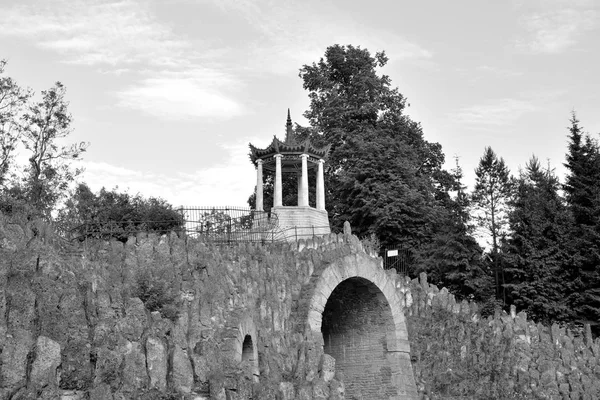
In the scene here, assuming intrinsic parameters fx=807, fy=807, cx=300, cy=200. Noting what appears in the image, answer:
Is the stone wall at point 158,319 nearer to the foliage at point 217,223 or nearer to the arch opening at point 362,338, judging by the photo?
the foliage at point 217,223

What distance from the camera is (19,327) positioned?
40.1ft

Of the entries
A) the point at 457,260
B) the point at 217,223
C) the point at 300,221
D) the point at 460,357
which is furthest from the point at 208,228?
the point at 457,260

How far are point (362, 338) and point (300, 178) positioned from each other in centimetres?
699

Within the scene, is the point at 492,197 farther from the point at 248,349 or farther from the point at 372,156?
the point at 248,349

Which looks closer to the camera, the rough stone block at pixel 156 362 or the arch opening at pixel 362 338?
the rough stone block at pixel 156 362

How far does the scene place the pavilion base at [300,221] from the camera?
2577cm

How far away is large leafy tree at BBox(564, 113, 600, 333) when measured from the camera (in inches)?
1230

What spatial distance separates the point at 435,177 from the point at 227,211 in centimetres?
1925

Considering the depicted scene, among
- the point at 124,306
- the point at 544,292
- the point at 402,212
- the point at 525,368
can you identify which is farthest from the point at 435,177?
the point at 124,306

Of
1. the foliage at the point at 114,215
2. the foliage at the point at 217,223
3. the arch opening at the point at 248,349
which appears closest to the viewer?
the arch opening at the point at 248,349

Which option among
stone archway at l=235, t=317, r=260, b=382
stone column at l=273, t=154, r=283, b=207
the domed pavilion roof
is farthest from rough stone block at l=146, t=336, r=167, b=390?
the domed pavilion roof

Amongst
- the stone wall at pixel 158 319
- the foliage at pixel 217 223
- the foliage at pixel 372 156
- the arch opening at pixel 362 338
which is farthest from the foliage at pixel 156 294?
the foliage at pixel 372 156

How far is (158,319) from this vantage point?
47.4 feet

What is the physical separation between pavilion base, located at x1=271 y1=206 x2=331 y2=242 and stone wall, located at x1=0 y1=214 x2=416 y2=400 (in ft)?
11.2
